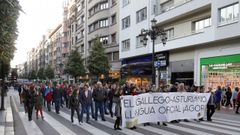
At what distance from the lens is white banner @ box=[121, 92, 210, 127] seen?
53.7 ft

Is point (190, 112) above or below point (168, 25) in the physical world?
below

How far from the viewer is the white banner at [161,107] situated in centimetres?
1638

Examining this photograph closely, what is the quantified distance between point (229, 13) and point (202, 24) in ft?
15.9

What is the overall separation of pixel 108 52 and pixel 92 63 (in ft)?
33.1

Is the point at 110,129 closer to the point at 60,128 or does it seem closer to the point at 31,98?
the point at 60,128

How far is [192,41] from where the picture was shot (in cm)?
3528

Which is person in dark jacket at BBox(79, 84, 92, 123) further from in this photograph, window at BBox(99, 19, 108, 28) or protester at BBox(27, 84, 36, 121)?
window at BBox(99, 19, 108, 28)

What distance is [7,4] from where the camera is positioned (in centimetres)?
891

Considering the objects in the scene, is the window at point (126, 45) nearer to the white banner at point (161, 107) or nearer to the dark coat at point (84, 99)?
the white banner at point (161, 107)

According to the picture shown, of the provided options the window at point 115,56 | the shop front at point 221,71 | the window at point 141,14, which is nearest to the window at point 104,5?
the window at point 115,56

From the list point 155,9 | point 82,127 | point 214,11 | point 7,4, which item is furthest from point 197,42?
point 7,4

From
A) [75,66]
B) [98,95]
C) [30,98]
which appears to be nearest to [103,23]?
[75,66]

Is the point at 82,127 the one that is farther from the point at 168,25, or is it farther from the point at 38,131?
the point at 168,25

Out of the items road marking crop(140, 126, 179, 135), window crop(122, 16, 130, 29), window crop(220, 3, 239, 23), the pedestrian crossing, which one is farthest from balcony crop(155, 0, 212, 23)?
road marking crop(140, 126, 179, 135)
